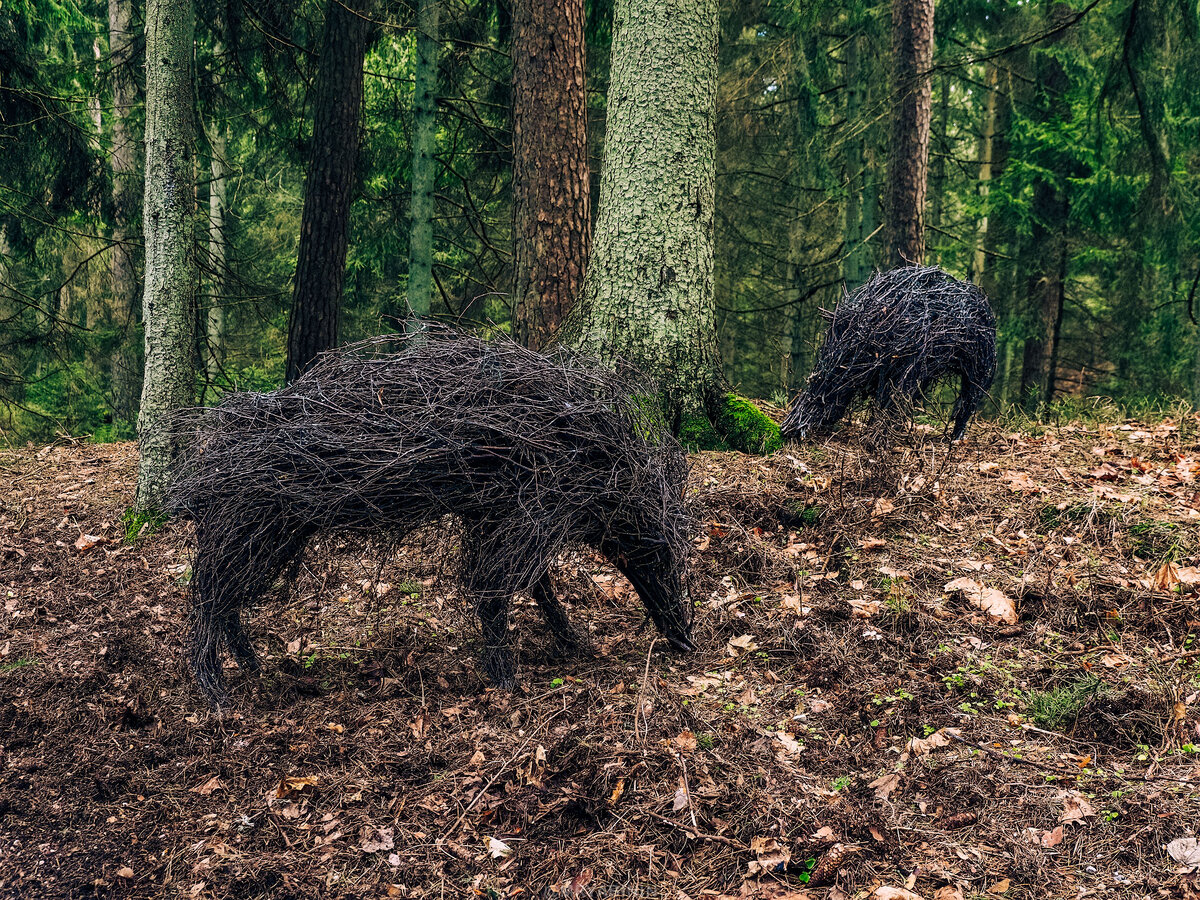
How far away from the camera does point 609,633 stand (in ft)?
15.4

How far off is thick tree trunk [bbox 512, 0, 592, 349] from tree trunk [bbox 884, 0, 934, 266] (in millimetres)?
4163

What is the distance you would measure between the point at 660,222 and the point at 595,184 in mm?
7966

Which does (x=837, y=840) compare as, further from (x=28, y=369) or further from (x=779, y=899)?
(x=28, y=369)

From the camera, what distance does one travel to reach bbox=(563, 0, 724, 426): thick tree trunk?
6445 millimetres

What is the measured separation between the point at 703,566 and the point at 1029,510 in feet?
7.19

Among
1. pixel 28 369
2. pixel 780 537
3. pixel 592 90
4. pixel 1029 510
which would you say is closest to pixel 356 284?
pixel 592 90

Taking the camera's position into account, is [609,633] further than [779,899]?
Yes

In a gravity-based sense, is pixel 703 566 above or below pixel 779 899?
above

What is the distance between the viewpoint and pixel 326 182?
843 cm

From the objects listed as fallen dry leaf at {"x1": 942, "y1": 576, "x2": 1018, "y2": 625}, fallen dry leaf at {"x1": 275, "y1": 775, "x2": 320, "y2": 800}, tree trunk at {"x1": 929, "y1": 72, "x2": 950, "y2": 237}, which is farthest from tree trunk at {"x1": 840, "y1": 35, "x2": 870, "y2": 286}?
fallen dry leaf at {"x1": 275, "y1": 775, "x2": 320, "y2": 800}

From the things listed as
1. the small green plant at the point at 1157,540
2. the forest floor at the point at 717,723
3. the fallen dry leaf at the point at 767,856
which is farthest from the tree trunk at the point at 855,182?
the fallen dry leaf at the point at 767,856

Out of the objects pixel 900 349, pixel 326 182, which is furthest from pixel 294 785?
pixel 326 182

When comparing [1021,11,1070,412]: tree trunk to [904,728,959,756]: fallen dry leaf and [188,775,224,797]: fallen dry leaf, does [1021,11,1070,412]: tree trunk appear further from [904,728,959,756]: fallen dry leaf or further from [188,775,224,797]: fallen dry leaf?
[188,775,224,797]: fallen dry leaf

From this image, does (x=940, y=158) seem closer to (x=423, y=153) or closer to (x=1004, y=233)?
(x=1004, y=233)
